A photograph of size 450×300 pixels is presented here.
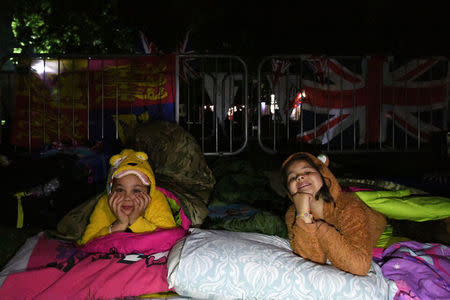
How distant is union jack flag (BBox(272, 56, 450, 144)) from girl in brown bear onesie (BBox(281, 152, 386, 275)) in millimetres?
3845

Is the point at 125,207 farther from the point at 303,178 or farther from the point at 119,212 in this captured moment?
the point at 303,178

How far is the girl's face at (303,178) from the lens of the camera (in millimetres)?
2436

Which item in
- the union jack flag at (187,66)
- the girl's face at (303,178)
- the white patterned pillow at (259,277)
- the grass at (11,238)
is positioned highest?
the union jack flag at (187,66)

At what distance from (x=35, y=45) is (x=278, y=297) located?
15015mm

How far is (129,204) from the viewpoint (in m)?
2.77

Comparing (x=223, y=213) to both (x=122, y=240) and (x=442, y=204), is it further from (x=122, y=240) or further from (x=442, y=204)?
(x=442, y=204)

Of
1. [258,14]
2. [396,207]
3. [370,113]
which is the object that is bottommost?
[396,207]

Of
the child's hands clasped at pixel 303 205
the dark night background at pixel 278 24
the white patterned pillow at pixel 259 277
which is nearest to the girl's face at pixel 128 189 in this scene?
the white patterned pillow at pixel 259 277

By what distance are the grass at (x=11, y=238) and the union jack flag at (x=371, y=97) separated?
4.25 m

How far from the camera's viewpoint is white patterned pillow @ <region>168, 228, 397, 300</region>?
212 cm

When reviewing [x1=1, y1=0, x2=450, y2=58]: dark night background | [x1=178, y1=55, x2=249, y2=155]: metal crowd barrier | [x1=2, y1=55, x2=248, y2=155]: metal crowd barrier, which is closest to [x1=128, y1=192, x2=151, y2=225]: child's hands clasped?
[x1=178, y1=55, x2=249, y2=155]: metal crowd barrier

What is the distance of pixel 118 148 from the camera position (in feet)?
17.0

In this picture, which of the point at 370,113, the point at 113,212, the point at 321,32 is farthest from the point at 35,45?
the point at 113,212

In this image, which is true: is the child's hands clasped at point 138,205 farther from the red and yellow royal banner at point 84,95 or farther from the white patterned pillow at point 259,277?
the red and yellow royal banner at point 84,95
